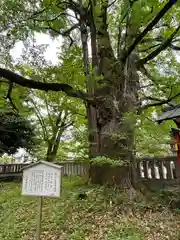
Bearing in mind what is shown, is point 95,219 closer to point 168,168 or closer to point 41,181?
point 41,181

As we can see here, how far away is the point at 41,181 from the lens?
11.2ft

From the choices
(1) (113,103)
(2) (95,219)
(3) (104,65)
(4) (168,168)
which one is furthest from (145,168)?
(3) (104,65)

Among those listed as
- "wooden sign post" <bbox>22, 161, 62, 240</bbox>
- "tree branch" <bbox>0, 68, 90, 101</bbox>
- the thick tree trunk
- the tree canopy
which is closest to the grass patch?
"wooden sign post" <bbox>22, 161, 62, 240</bbox>

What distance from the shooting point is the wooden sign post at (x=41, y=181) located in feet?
11.0

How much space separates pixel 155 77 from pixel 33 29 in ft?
10.9

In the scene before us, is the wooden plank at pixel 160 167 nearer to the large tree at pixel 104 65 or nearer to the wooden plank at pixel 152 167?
the wooden plank at pixel 152 167

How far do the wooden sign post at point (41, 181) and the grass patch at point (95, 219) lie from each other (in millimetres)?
707

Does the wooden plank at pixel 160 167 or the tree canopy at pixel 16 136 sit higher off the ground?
the tree canopy at pixel 16 136

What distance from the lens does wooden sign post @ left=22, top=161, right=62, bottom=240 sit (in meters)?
3.34

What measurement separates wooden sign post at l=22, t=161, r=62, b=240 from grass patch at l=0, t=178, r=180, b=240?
71 cm

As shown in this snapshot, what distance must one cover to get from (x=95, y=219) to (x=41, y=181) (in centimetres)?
133

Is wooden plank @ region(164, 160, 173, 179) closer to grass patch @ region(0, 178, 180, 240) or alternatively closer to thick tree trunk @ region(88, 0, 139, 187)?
thick tree trunk @ region(88, 0, 139, 187)

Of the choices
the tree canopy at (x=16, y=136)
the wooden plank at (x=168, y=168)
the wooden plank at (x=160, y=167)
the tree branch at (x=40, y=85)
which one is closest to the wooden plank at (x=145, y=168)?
the wooden plank at (x=160, y=167)

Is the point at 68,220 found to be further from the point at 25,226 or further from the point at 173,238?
the point at 173,238
